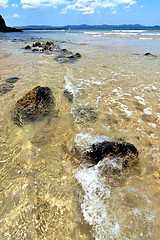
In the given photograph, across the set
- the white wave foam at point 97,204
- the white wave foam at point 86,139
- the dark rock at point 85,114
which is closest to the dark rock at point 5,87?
the dark rock at point 85,114

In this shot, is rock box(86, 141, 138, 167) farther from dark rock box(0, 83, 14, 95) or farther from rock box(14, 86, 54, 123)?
dark rock box(0, 83, 14, 95)

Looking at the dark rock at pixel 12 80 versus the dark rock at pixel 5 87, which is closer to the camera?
the dark rock at pixel 5 87

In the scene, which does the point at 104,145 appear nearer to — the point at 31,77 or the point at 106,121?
the point at 106,121

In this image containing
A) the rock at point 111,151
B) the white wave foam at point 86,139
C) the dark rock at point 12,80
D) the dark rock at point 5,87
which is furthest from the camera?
the dark rock at point 12,80

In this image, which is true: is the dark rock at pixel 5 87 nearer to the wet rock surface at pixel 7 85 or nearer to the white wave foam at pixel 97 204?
the wet rock surface at pixel 7 85

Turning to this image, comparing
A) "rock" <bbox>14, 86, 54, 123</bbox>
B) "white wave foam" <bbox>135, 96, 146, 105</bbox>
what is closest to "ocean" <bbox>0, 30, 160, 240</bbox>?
"white wave foam" <bbox>135, 96, 146, 105</bbox>

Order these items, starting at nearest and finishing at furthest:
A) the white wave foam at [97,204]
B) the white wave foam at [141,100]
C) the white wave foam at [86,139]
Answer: the white wave foam at [97,204] → the white wave foam at [86,139] → the white wave foam at [141,100]

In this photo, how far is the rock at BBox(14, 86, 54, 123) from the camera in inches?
164

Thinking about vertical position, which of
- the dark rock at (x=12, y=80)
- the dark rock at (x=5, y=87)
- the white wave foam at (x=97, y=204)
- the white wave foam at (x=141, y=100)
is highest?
the dark rock at (x=12, y=80)

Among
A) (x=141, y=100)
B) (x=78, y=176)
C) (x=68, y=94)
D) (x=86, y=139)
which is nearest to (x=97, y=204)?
(x=78, y=176)

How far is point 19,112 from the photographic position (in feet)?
14.1

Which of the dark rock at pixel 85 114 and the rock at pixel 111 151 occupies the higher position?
the rock at pixel 111 151

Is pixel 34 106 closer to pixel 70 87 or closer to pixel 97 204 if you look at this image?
pixel 70 87

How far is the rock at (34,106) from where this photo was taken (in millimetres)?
4176
